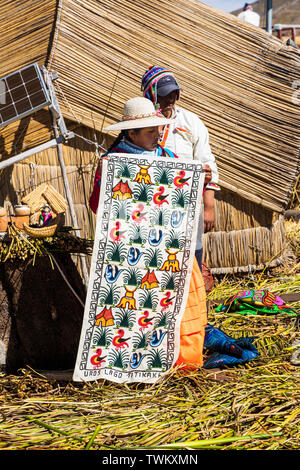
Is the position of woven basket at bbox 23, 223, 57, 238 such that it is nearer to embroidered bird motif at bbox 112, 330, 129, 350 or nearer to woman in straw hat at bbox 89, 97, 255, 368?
woman in straw hat at bbox 89, 97, 255, 368

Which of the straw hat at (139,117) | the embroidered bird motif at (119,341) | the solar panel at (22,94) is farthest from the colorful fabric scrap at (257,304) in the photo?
the solar panel at (22,94)

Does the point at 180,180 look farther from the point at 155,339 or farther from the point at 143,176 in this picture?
the point at 155,339

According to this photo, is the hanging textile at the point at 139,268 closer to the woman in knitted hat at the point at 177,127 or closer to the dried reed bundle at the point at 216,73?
the woman in knitted hat at the point at 177,127

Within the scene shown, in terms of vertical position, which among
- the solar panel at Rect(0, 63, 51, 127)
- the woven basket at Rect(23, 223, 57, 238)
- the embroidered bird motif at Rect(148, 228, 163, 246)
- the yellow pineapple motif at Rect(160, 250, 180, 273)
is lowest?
the yellow pineapple motif at Rect(160, 250, 180, 273)

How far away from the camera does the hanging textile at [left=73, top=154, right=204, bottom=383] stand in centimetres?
298

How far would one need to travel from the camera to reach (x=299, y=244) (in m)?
6.00

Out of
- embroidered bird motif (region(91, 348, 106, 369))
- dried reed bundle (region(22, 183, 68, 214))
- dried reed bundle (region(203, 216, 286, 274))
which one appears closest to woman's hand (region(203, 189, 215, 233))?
→ embroidered bird motif (region(91, 348, 106, 369))

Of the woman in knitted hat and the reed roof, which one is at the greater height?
the reed roof

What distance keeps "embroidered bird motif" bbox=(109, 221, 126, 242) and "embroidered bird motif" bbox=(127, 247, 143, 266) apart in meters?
A: 0.09

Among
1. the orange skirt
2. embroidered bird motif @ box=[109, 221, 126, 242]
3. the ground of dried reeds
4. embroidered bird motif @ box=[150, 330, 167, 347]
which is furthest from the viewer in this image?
the orange skirt

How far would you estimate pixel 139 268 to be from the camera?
3012 mm

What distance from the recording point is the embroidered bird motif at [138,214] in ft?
9.83

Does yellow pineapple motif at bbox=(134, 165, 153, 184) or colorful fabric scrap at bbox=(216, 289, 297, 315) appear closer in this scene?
yellow pineapple motif at bbox=(134, 165, 153, 184)

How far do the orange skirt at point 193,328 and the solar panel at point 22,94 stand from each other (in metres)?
2.08
